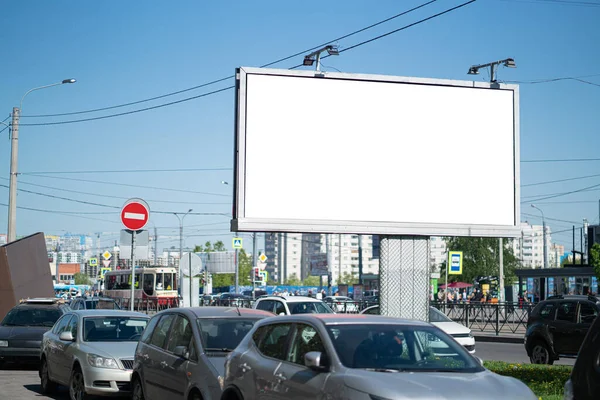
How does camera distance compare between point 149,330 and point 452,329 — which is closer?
point 149,330

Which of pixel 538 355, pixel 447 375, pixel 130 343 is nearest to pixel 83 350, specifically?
pixel 130 343

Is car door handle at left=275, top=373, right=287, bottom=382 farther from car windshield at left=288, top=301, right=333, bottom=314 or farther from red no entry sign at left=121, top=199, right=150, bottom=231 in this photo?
car windshield at left=288, top=301, right=333, bottom=314

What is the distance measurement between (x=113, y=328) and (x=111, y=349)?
1.16 metres

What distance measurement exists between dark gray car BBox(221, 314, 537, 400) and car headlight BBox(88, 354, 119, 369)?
462 centimetres

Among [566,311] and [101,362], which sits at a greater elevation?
[566,311]

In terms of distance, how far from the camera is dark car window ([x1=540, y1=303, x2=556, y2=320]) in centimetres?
2075

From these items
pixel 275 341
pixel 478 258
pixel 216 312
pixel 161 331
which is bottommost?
pixel 161 331

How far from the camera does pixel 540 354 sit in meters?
20.8

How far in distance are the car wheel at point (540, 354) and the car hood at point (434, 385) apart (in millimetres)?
14109

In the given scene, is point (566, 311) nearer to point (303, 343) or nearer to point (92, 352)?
point (92, 352)

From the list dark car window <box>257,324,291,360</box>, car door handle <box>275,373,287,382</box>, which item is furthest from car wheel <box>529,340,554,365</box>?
car door handle <box>275,373,287,382</box>

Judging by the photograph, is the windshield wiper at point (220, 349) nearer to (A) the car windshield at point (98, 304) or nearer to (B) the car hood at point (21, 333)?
(B) the car hood at point (21, 333)

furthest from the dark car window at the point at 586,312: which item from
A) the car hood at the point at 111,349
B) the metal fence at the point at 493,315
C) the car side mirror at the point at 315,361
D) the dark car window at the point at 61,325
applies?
the car side mirror at the point at 315,361

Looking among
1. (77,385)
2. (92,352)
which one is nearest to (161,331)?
(92,352)
